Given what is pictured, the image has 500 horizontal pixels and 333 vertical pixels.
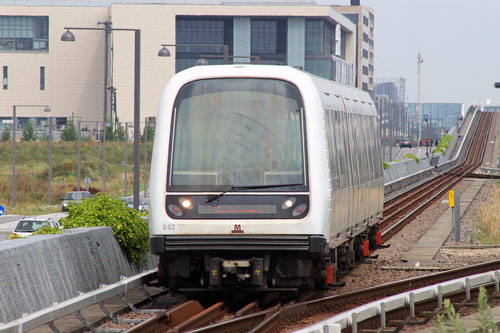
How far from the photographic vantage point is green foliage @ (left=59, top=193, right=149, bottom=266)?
14977mm

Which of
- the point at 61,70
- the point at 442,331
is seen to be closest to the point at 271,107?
the point at 442,331

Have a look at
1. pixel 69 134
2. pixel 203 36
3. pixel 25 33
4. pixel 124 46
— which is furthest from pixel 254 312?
pixel 25 33

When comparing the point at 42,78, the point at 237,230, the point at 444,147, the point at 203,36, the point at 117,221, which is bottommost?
the point at 117,221

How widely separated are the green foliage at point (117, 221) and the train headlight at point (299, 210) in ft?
12.3

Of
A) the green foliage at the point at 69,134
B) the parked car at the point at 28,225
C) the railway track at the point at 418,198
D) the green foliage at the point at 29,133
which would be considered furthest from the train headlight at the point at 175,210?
the green foliage at the point at 29,133

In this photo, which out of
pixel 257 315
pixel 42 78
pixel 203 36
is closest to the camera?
pixel 257 315

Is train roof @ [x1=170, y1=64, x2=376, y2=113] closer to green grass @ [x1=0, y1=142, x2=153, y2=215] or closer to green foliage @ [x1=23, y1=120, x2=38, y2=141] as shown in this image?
green grass @ [x1=0, y1=142, x2=153, y2=215]

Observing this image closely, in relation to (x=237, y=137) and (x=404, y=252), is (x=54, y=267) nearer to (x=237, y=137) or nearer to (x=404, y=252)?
(x=237, y=137)

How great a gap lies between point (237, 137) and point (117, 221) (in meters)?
3.32

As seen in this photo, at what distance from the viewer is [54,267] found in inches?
473

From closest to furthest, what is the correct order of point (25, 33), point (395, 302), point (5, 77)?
Result: point (395, 302) → point (25, 33) → point (5, 77)

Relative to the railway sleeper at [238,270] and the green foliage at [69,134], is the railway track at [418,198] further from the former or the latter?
the green foliage at [69,134]

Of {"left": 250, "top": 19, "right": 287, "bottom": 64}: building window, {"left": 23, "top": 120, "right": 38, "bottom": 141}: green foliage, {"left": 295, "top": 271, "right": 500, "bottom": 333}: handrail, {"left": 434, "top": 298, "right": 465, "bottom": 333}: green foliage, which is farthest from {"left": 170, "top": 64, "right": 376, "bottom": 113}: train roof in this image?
{"left": 250, "top": 19, "right": 287, "bottom": 64}: building window

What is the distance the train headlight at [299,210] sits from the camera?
1205 centimetres
